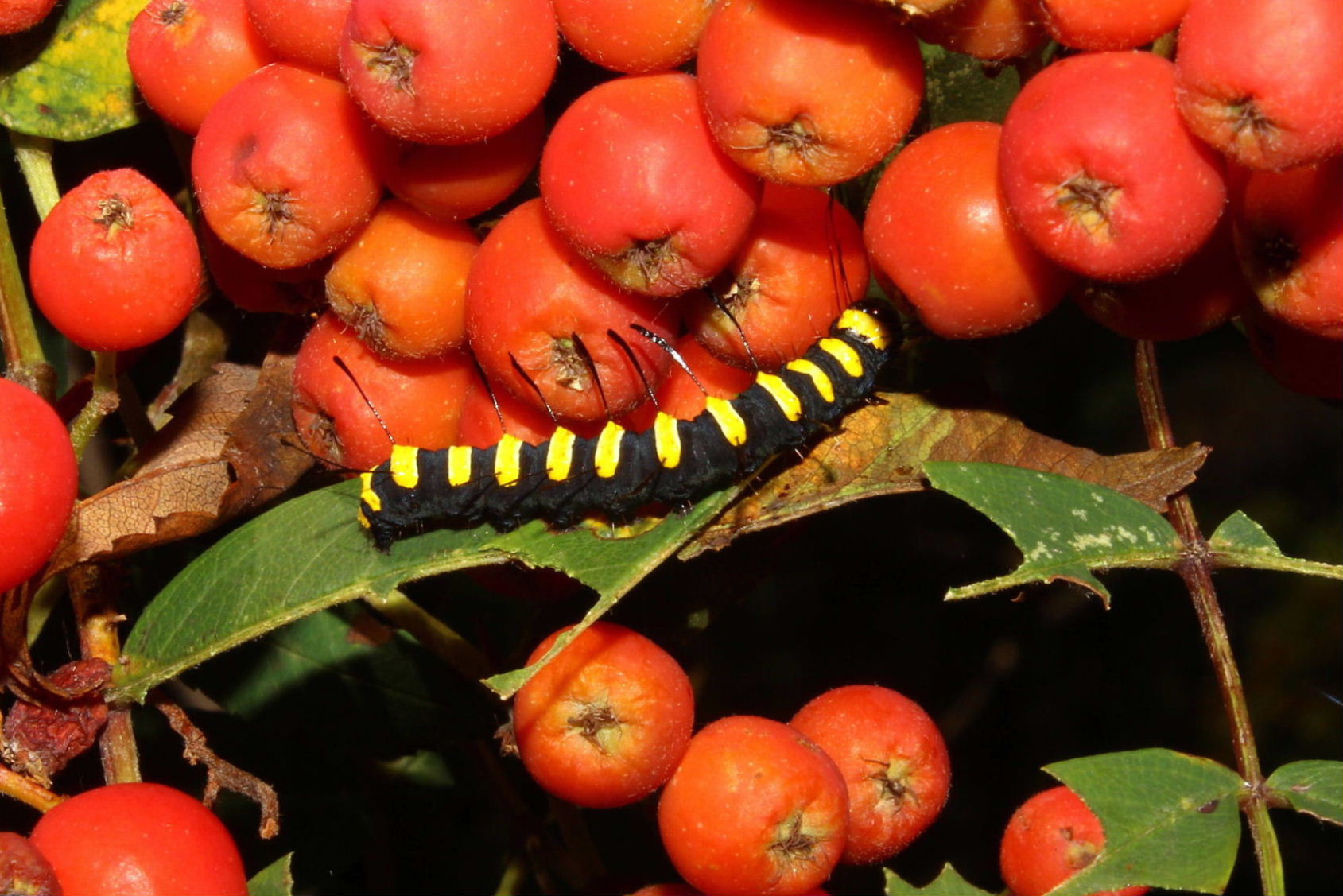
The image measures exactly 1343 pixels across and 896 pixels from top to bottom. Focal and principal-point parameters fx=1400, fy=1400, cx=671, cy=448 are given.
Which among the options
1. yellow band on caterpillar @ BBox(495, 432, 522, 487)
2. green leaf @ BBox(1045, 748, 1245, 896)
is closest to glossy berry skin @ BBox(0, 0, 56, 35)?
yellow band on caterpillar @ BBox(495, 432, 522, 487)

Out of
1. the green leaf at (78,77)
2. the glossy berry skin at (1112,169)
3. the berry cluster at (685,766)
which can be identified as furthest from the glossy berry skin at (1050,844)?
the green leaf at (78,77)

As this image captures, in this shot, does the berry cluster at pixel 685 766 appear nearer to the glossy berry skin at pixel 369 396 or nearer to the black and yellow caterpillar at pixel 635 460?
the black and yellow caterpillar at pixel 635 460

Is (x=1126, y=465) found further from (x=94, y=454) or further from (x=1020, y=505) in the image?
(x=94, y=454)

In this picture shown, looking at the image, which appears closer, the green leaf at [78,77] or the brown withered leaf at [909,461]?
the brown withered leaf at [909,461]

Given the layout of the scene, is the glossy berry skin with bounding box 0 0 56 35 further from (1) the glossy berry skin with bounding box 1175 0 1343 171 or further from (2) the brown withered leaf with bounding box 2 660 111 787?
(1) the glossy berry skin with bounding box 1175 0 1343 171

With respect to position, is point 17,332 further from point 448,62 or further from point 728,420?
point 728,420

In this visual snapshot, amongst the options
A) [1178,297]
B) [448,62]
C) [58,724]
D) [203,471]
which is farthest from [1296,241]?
[58,724]

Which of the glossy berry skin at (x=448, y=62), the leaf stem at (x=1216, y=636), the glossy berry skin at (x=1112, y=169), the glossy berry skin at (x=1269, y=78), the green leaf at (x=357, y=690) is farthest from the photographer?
the green leaf at (x=357, y=690)

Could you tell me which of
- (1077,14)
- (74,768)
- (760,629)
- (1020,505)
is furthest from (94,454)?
(1077,14)
